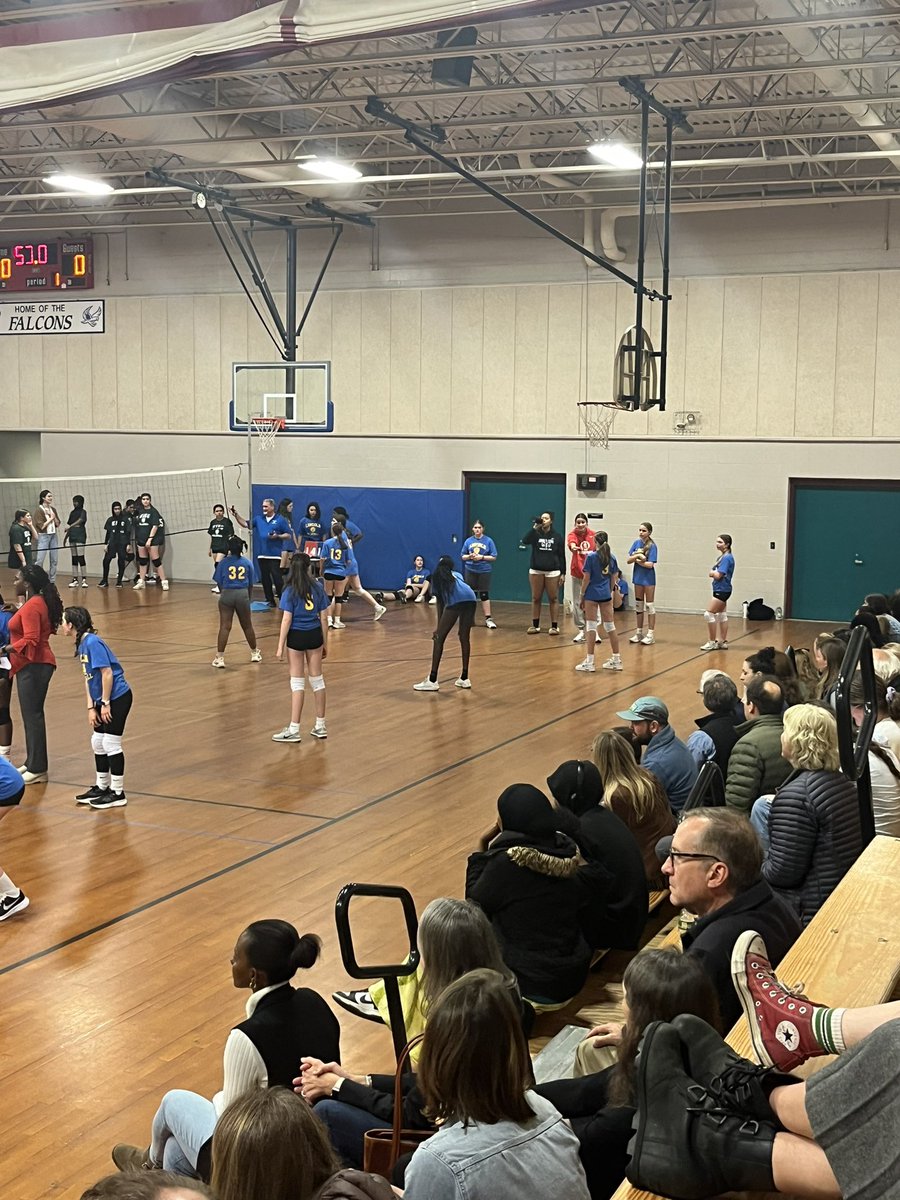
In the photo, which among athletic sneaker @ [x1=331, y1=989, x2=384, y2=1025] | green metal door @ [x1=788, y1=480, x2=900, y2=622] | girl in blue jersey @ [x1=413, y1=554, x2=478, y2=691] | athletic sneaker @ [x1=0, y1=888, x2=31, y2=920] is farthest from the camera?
green metal door @ [x1=788, y1=480, x2=900, y2=622]

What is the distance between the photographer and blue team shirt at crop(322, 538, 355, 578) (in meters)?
20.1

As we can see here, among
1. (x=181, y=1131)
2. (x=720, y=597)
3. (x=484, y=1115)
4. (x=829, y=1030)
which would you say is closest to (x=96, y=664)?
(x=181, y=1131)

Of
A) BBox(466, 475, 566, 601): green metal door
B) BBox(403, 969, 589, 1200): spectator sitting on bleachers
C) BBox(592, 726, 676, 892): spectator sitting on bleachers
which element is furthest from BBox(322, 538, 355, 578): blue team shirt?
BBox(403, 969, 589, 1200): spectator sitting on bleachers

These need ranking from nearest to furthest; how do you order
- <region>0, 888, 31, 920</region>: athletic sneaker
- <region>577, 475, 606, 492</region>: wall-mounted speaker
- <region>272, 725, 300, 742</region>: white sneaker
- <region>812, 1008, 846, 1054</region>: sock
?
1. <region>812, 1008, 846, 1054</region>: sock
2. <region>0, 888, 31, 920</region>: athletic sneaker
3. <region>272, 725, 300, 742</region>: white sneaker
4. <region>577, 475, 606, 492</region>: wall-mounted speaker

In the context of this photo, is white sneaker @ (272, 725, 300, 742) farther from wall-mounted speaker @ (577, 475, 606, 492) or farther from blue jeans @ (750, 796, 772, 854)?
wall-mounted speaker @ (577, 475, 606, 492)

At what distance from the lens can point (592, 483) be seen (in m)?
23.3

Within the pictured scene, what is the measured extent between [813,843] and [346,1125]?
7.29ft

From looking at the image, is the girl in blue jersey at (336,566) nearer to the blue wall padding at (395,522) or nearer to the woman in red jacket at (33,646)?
the blue wall padding at (395,522)

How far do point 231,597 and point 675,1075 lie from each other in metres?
13.6

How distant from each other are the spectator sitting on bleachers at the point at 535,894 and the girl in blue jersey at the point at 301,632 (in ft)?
20.8

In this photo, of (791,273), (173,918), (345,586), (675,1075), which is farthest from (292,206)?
(675,1075)

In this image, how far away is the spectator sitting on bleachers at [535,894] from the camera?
17.4ft

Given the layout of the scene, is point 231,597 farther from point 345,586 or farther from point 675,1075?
point 675,1075

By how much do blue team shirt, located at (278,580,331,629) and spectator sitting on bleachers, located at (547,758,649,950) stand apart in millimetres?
5929
